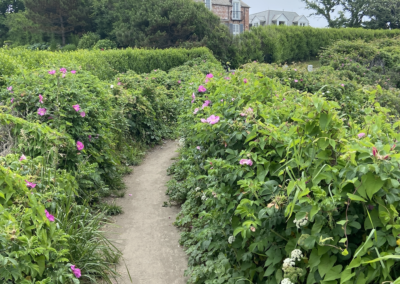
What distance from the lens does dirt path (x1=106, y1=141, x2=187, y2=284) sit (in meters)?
3.09

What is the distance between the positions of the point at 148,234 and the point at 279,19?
58994 millimetres

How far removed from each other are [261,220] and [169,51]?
15.4 metres

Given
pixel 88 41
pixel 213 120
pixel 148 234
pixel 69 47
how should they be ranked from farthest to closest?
pixel 69 47, pixel 88 41, pixel 148 234, pixel 213 120

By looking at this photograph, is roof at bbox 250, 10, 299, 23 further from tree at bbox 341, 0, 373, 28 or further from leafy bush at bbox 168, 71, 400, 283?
leafy bush at bbox 168, 71, 400, 283

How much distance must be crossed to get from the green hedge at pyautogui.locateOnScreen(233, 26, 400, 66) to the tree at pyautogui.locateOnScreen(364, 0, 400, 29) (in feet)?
17.0

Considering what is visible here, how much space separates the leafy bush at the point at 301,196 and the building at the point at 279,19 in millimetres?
58312

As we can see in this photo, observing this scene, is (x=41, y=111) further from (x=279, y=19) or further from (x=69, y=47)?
(x=279, y=19)

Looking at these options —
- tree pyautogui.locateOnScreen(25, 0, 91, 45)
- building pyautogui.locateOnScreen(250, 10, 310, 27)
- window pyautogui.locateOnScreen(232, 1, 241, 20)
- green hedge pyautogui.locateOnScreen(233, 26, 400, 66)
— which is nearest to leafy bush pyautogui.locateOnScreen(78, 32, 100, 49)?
tree pyautogui.locateOnScreen(25, 0, 91, 45)

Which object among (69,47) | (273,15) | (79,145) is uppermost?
(273,15)

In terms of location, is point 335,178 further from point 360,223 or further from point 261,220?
point 261,220

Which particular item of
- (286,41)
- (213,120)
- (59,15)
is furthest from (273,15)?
(213,120)

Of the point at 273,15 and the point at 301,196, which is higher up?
the point at 273,15

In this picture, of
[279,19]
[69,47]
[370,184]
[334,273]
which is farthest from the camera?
[279,19]

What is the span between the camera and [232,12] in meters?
42.1
